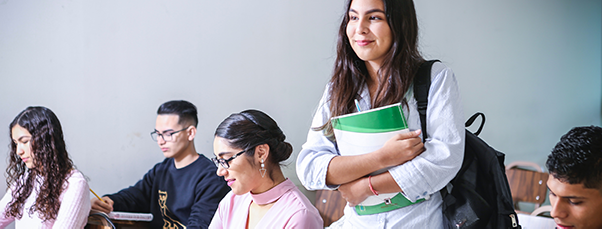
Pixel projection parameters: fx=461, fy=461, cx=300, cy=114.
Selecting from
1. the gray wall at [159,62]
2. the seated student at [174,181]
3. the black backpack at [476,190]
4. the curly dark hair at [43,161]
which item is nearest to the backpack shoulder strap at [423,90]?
the black backpack at [476,190]

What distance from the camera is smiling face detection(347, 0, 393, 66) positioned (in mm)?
1203

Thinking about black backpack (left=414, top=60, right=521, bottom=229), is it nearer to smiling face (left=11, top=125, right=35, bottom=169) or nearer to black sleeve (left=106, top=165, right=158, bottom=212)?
smiling face (left=11, top=125, right=35, bottom=169)

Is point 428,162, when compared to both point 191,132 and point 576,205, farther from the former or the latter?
point 191,132

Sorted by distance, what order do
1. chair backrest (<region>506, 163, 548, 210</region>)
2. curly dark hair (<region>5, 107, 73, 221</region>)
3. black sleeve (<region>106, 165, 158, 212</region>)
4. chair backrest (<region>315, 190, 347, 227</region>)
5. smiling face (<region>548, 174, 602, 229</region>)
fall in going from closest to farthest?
smiling face (<region>548, 174, 602, 229</region>)
curly dark hair (<region>5, 107, 73, 221</region>)
black sleeve (<region>106, 165, 158, 212</region>)
chair backrest (<region>315, 190, 347, 227</region>)
chair backrest (<region>506, 163, 548, 210</region>)

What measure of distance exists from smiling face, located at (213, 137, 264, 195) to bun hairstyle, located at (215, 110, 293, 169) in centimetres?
2

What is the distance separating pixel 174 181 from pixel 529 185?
2629 mm

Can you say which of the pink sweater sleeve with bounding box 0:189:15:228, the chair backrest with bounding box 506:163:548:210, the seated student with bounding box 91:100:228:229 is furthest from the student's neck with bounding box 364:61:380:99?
the chair backrest with bounding box 506:163:548:210

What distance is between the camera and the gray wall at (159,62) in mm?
2688

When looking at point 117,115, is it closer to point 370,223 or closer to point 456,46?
point 370,223

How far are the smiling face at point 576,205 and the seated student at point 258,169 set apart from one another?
2.60 feet

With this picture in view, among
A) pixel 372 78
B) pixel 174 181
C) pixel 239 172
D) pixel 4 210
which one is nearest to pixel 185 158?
pixel 174 181

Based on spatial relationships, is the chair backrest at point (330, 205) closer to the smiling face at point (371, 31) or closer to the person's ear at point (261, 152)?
the person's ear at point (261, 152)

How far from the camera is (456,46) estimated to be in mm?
4086

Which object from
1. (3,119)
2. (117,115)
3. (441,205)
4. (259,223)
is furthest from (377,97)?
(3,119)
